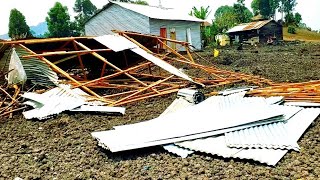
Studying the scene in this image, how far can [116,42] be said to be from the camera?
31.8 feet

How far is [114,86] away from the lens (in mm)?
9039

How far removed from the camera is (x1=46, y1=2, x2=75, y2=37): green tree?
4466 cm

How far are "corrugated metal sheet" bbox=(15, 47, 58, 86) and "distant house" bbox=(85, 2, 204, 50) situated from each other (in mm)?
13524

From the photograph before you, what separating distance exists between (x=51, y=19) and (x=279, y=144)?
45807 millimetres

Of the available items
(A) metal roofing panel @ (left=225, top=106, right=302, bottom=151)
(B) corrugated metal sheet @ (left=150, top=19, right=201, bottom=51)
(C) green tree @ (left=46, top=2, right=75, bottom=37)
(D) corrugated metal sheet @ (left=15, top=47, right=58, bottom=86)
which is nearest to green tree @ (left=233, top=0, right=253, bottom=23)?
(B) corrugated metal sheet @ (left=150, top=19, right=201, bottom=51)

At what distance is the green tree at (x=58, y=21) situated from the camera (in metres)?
44.7

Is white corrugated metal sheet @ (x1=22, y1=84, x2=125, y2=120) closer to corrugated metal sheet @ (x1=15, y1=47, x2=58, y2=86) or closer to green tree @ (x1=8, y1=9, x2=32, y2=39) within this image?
corrugated metal sheet @ (x1=15, y1=47, x2=58, y2=86)

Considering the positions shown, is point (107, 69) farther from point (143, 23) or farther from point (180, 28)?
point (180, 28)

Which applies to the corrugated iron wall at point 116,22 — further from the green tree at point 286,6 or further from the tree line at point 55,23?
the green tree at point 286,6

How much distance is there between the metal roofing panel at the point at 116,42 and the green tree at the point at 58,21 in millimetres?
37098

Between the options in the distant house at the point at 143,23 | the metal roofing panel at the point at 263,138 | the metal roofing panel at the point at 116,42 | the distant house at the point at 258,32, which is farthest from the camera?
the distant house at the point at 258,32

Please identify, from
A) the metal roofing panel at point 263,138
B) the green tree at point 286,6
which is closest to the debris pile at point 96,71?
the metal roofing panel at point 263,138

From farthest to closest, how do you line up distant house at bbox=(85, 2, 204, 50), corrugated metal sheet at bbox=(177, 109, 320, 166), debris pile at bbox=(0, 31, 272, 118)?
distant house at bbox=(85, 2, 204, 50) < debris pile at bbox=(0, 31, 272, 118) < corrugated metal sheet at bbox=(177, 109, 320, 166)

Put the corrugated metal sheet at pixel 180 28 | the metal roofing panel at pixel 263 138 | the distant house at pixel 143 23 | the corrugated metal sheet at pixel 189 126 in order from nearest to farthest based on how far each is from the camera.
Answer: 1. the metal roofing panel at pixel 263 138
2. the corrugated metal sheet at pixel 189 126
3. the distant house at pixel 143 23
4. the corrugated metal sheet at pixel 180 28
